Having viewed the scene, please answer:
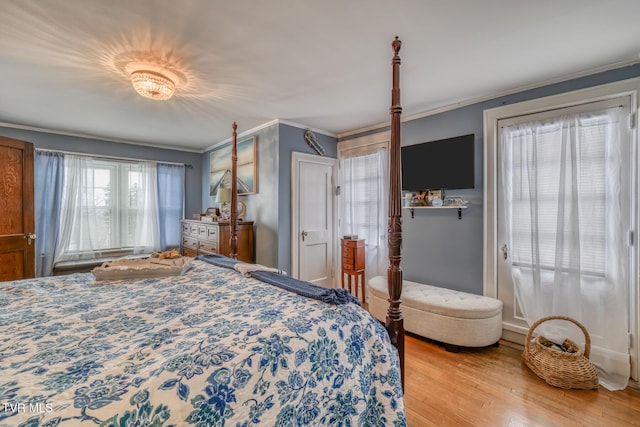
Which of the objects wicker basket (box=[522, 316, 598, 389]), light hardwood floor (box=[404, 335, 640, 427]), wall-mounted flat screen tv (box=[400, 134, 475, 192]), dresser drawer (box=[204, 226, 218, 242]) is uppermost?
wall-mounted flat screen tv (box=[400, 134, 475, 192])

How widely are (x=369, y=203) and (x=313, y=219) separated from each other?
2.67ft

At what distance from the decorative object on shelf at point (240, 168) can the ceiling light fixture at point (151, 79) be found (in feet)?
5.20

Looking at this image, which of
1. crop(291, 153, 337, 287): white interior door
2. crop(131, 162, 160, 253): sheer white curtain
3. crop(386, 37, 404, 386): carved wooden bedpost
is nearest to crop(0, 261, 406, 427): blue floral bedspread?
crop(386, 37, 404, 386): carved wooden bedpost

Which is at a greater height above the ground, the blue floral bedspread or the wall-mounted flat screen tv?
the wall-mounted flat screen tv

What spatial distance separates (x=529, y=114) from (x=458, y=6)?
154cm

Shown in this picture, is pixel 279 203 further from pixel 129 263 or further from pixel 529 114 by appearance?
pixel 529 114

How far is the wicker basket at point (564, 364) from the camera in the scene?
1993 mm

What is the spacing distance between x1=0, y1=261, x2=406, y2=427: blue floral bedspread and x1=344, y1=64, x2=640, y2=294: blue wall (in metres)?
1.95

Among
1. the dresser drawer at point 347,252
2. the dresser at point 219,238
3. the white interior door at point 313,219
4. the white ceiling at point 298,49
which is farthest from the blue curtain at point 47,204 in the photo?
the dresser drawer at point 347,252

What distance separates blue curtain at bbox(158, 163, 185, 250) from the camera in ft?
15.4

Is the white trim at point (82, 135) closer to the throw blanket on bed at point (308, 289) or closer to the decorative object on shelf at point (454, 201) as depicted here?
the throw blanket on bed at point (308, 289)

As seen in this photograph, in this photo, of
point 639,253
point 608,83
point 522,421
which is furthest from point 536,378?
point 608,83

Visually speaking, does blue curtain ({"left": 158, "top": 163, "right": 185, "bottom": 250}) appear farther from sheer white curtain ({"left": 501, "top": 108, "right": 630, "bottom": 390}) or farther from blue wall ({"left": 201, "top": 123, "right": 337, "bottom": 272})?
sheer white curtain ({"left": 501, "top": 108, "right": 630, "bottom": 390})

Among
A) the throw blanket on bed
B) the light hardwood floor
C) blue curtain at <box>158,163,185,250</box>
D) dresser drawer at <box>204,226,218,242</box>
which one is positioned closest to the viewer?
the throw blanket on bed
